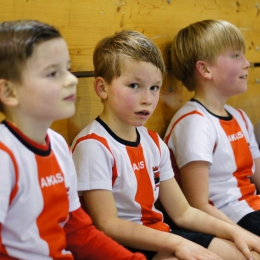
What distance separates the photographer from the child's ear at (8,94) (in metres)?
1.13

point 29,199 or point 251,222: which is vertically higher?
point 29,199

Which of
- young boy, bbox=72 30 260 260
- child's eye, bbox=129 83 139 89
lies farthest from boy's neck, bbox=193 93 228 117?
child's eye, bbox=129 83 139 89

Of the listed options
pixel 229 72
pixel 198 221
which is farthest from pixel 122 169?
pixel 229 72

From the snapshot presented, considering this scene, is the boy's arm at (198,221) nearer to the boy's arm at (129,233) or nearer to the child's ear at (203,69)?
the boy's arm at (129,233)

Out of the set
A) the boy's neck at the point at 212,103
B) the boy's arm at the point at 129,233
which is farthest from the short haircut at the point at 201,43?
the boy's arm at the point at 129,233

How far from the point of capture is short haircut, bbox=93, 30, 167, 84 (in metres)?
1.54

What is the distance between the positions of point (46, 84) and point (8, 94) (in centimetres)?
10

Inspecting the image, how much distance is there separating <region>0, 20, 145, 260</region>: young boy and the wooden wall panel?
40 centimetres

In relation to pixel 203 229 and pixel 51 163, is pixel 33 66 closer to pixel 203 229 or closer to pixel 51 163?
pixel 51 163

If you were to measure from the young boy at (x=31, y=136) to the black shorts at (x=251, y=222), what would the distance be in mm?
845

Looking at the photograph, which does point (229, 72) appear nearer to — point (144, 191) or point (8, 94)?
point (144, 191)

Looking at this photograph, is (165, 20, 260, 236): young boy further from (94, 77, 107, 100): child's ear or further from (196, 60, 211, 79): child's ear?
(94, 77, 107, 100): child's ear

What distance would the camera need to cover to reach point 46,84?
1136 millimetres

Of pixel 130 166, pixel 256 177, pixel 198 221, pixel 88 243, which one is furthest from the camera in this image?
pixel 256 177
